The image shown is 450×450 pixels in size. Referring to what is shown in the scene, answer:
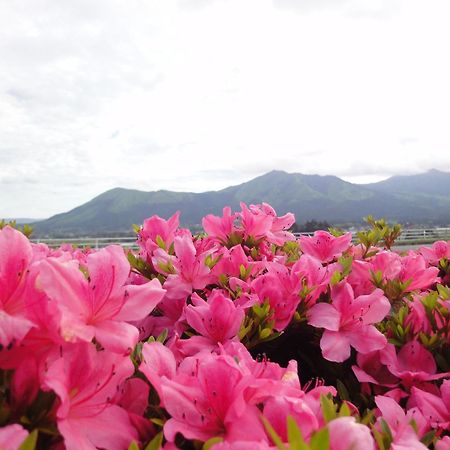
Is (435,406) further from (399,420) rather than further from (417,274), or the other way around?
(417,274)

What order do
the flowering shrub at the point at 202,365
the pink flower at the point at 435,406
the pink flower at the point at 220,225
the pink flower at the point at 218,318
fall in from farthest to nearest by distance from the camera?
the pink flower at the point at 220,225 → the pink flower at the point at 218,318 → the pink flower at the point at 435,406 → the flowering shrub at the point at 202,365

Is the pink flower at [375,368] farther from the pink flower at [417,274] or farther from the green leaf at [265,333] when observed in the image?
the pink flower at [417,274]

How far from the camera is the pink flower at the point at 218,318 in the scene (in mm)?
1411

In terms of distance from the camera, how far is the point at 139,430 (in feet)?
3.06

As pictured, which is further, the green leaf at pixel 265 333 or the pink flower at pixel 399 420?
the green leaf at pixel 265 333

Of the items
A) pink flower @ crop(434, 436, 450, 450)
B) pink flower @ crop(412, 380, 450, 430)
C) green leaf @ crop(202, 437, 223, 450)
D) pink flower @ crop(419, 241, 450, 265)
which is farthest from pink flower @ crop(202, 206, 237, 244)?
green leaf @ crop(202, 437, 223, 450)

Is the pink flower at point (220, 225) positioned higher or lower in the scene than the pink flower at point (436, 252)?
higher

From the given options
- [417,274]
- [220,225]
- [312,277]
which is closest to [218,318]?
[312,277]

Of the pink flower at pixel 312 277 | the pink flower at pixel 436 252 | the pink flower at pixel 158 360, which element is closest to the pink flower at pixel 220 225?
the pink flower at pixel 312 277

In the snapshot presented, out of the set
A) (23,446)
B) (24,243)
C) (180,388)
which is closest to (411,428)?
(180,388)

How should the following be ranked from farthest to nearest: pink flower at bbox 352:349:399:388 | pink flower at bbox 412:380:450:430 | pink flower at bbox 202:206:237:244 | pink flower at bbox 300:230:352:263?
pink flower at bbox 202:206:237:244, pink flower at bbox 300:230:352:263, pink flower at bbox 352:349:399:388, pink flower at bbox 412:380:450:430

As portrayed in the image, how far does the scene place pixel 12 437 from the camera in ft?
2.47

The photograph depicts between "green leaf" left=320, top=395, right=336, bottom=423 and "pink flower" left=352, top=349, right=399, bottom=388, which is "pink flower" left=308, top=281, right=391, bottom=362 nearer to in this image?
"pink flower" left=352, top=349, right=399, bottom=388

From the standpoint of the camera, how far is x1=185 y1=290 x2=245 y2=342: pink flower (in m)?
1.41
